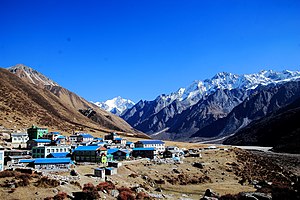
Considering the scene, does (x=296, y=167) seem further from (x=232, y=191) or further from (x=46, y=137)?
(x=46, y=137)

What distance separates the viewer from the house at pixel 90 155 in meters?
79.1

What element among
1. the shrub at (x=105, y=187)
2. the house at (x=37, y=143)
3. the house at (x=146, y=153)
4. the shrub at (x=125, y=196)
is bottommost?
the shrub at (x=125, y=196)

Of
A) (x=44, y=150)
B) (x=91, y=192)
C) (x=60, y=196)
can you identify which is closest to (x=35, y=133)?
(x=44, y=150)

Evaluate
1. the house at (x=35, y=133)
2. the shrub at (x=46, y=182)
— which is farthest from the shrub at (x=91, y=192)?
the house at (x=35, y=133)

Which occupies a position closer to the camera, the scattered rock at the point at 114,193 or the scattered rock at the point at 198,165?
the scattered rock at the point at 114,193

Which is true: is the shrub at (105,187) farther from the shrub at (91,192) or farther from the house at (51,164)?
the house at (51,164)

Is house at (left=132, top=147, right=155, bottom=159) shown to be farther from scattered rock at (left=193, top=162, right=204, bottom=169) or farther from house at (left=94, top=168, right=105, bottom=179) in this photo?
house at (left=94, top=168, right=105, bottom=179)

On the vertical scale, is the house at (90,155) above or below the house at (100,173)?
above

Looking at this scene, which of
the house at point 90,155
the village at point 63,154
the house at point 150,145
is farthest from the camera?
the house at point 150,145

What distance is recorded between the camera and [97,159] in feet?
259

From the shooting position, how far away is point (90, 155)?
79500 mm

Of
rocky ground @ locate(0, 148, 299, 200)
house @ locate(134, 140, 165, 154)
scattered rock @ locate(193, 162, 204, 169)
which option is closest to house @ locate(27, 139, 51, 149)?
rocky ground @ locate(0, 148, 299, 200)

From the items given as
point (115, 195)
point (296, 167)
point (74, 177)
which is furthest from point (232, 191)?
point (296, 167)

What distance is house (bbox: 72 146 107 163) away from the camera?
79125 millimetres
